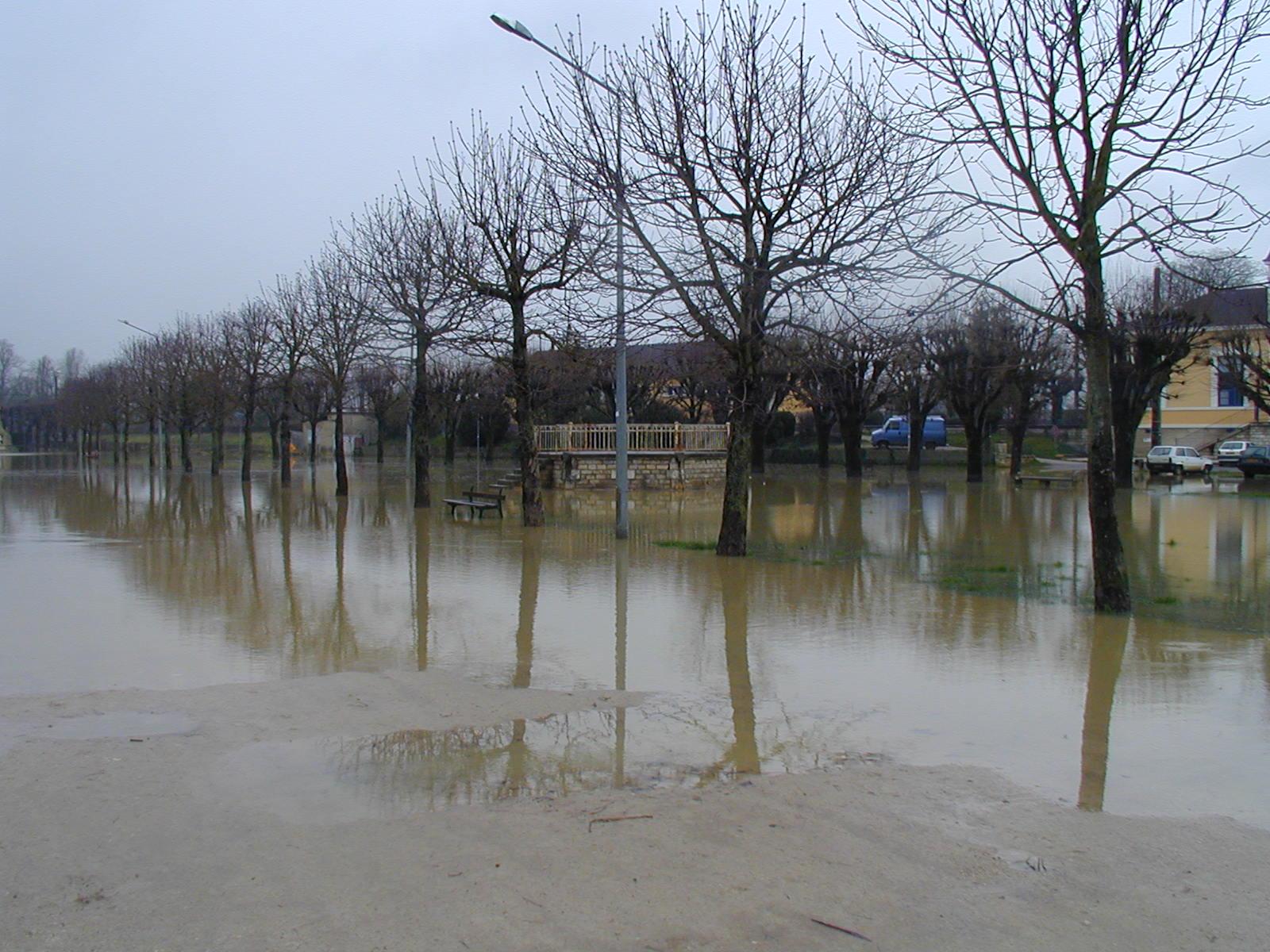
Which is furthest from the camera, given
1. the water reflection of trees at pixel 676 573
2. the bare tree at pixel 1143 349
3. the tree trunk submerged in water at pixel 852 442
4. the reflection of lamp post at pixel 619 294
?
the tree trunk submerged in water at pixel 852 442

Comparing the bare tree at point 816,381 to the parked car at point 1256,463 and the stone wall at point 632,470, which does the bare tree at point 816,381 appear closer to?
the stone wall at point 632,470

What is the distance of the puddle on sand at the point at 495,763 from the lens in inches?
213

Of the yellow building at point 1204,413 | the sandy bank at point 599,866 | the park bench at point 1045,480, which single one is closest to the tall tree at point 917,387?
the park bench at point 1045,480

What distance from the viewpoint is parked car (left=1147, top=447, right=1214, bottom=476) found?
42906 mm

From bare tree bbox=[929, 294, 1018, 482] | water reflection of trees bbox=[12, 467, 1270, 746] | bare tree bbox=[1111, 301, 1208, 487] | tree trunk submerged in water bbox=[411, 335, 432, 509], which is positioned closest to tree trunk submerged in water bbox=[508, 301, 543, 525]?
water reflection of trees bbox=[12, 467, 1270, 746]

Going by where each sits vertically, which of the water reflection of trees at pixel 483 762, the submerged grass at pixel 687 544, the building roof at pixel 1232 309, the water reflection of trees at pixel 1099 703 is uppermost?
the building roof at pixel 1232 309

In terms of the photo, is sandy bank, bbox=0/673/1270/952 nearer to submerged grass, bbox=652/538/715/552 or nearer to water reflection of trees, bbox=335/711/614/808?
water reflection of trees, bbox=335/711/614/808

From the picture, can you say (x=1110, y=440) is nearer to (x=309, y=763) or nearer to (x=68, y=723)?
(x=309, y=763)

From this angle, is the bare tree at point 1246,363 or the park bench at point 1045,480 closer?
the bare tree at point 1246,363

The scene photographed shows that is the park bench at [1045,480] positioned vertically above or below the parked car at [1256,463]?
below

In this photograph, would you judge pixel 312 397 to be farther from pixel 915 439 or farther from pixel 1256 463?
pixel 1256 463

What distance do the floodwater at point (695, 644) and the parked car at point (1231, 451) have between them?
2909 centimetres

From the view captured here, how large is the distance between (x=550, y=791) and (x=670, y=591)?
25.3ft

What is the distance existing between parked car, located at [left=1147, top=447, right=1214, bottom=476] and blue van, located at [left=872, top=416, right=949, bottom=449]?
1635cm
